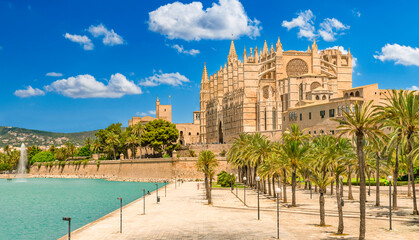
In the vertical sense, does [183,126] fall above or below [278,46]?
below

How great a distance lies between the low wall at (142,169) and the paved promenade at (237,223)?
39.0m

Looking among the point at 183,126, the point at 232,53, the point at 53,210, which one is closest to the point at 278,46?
the point at 232,53

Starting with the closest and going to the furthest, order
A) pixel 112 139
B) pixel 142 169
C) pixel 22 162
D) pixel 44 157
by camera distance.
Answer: pixel 142 169, pixel 112 139, pixel 44 157, pixel 22 162

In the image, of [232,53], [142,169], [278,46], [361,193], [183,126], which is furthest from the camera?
[183,126]

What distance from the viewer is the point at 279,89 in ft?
281

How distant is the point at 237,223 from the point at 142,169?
5825 centimetres

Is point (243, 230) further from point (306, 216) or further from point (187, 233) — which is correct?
point (306, 216)

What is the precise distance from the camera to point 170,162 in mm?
79750

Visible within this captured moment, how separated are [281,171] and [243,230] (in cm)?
1195

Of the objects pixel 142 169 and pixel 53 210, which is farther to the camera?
pixel 142 169

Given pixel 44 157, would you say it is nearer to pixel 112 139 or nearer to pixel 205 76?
pixel 112 139

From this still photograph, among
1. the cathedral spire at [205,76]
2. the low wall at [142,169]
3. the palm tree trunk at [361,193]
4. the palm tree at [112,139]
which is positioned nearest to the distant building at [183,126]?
the cathedral spire at [205,76]

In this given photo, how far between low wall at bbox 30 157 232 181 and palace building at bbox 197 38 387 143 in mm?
13442

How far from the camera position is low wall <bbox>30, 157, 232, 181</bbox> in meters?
79.1
